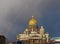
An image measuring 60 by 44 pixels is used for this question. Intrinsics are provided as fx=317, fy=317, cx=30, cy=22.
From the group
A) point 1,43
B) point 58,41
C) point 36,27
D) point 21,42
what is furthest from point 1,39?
point 58,41

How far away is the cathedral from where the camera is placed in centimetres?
10888

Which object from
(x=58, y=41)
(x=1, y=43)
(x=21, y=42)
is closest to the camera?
(x=1, y=43)

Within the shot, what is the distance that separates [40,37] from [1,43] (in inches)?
839

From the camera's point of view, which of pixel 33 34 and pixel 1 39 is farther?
pixel 33 34

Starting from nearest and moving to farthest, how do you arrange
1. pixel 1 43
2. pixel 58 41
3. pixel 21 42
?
pixel 1 43
pixel 21 42
pixel 58 41

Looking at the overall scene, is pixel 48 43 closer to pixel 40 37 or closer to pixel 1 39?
pixel 40 37

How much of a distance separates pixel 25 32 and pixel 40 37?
688cm

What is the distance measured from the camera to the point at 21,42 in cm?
10744

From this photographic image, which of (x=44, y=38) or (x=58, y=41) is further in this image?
(x=58, y=41)

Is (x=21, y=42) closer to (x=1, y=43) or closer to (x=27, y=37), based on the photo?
(x=27, y=37)

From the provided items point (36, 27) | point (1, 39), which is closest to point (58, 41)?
point (36, 27)

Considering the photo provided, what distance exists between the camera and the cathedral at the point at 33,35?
108875mm

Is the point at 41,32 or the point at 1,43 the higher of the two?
the point at 41,32

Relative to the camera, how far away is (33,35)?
11006cm
